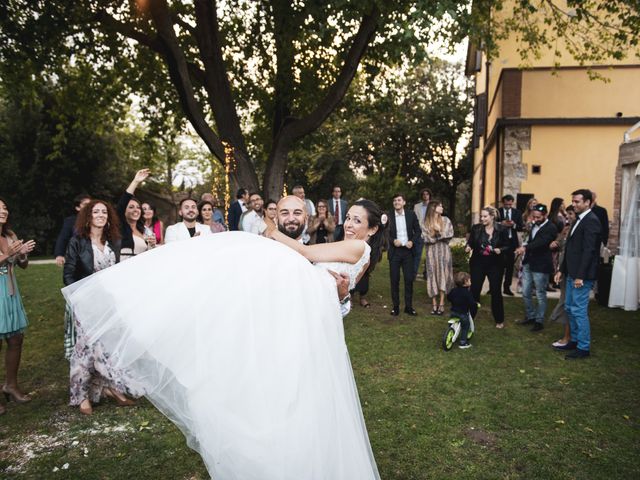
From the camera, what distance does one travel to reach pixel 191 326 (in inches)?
96.3

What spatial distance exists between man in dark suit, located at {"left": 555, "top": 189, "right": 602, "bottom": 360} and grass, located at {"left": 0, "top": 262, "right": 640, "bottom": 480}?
1.37 ft

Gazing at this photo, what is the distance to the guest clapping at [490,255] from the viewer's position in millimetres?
7949

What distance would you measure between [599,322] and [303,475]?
26.4 feet

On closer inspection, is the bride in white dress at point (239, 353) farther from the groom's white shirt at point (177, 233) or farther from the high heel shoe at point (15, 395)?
the groom's white shirt at point (177, 233)

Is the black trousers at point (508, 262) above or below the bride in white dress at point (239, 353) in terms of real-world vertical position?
below

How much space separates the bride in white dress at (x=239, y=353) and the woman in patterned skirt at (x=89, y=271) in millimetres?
2378

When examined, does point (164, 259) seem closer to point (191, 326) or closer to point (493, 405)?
point (191, 326)

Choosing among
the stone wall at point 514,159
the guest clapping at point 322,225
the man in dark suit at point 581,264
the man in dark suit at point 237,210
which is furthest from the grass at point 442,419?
the stone wall at point 514,159

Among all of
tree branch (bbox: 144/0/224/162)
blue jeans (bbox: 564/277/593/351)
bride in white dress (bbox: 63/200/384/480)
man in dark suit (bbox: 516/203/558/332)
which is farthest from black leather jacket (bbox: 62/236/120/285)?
tree branch (bbox: 144/0/224/162)

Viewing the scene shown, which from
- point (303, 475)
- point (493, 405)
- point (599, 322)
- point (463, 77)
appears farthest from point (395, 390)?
point (463, 77)

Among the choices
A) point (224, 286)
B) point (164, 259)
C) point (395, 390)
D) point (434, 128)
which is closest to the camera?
point (224, 286)

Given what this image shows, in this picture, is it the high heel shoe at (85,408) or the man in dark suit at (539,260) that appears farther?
the man in dark suit at (539,260)

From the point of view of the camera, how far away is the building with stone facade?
13.6m

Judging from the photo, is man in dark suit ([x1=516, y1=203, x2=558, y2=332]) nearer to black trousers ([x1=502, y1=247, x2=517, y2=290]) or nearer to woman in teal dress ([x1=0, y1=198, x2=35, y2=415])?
black trousers ([x1=502, y1=247, x2=517, y2=290])
